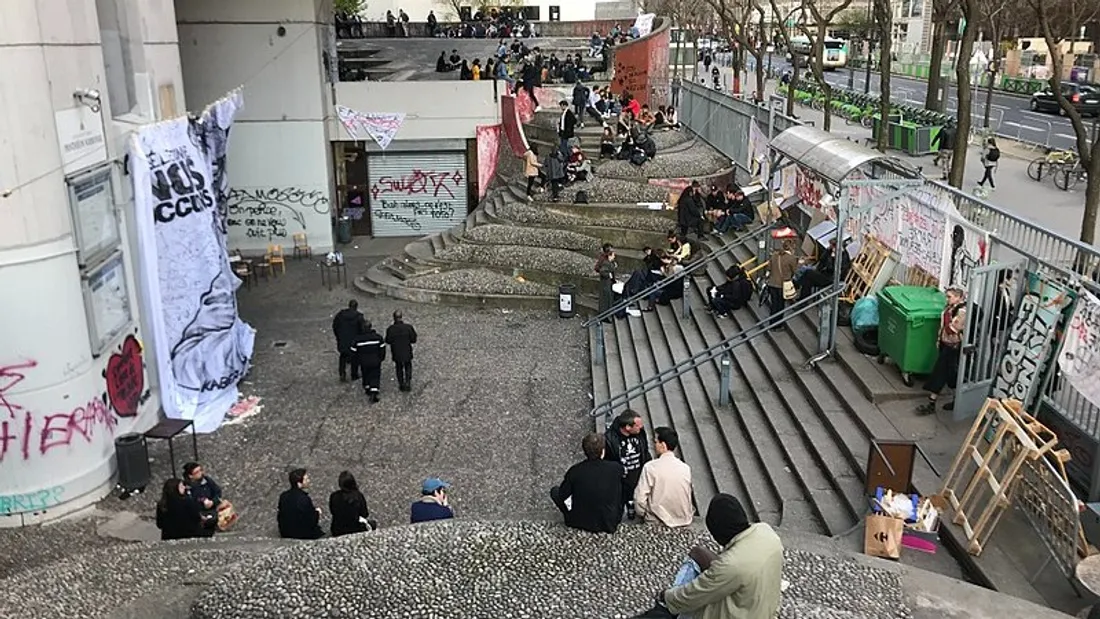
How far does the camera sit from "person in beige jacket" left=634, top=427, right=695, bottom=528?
760cm

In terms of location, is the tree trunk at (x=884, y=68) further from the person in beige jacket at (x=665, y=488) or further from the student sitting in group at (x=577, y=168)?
the person in beige jacket at (x=665, y=488)

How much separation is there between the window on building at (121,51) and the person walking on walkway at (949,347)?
38.1 feet

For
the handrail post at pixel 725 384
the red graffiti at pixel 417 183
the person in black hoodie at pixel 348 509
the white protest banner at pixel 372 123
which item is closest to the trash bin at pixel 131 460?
the person in black hoodie at pixel 348 509

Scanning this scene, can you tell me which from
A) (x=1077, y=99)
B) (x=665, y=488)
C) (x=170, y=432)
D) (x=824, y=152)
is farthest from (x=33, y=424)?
(x=1077, y=99)

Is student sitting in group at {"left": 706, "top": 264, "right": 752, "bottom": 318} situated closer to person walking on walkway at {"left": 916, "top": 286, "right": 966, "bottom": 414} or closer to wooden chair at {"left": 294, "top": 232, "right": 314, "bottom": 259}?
person walking on walkway at {"left": 916, "top": 286, "right": 966, "bottom": 414}

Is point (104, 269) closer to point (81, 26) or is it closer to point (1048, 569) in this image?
point (81, 26)

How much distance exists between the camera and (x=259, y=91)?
2391 centimetres

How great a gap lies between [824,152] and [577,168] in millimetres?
11393

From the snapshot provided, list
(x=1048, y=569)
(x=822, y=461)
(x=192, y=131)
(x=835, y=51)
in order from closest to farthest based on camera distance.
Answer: (x=1048, y=569) < (x=822, y=461) < (x=192, y=131) < (x=835, y=51)

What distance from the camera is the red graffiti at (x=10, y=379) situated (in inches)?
412

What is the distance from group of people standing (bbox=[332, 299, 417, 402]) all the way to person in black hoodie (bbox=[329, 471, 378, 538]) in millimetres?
5579

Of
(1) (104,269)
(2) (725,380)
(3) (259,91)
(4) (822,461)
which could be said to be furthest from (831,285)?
(3) (259,91)

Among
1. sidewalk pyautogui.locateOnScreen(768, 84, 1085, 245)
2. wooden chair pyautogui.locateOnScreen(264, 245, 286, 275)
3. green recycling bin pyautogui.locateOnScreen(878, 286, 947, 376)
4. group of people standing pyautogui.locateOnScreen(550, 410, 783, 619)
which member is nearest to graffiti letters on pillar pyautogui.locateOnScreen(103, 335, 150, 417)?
group of people standing pyautogui.locateOnScreen(550, 410, 783, 619)

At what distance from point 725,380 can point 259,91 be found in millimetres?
16953
